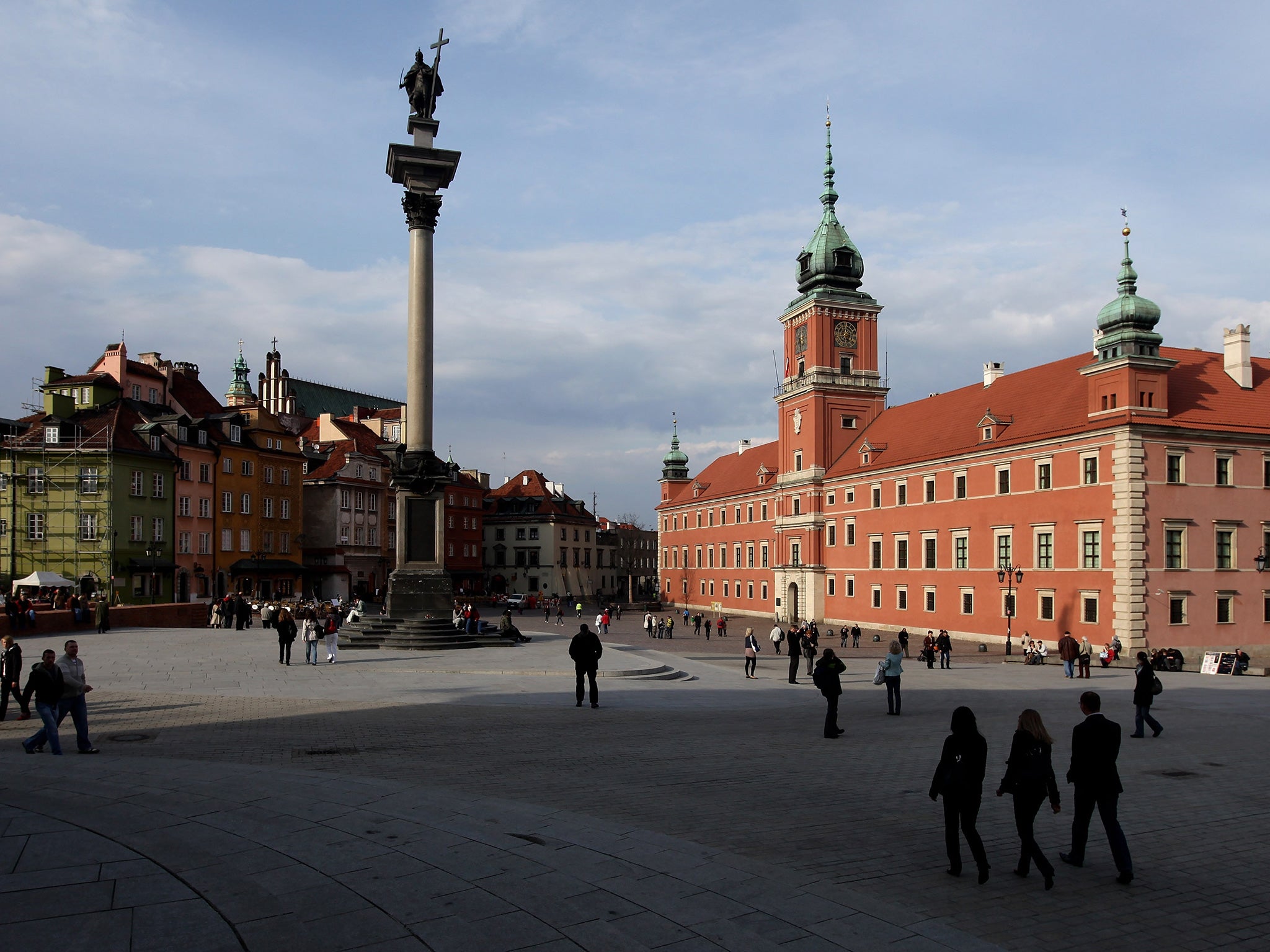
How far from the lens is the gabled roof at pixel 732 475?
308 ft

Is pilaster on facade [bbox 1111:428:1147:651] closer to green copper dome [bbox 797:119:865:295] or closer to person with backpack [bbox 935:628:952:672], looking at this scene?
person with backpack [bbox 935:628:952:672]

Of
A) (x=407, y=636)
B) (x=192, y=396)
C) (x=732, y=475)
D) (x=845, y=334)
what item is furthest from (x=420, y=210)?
(x=732, y=475)

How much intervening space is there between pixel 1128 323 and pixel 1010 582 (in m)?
14.3

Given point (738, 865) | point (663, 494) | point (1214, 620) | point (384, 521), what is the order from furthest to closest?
point (663, 494) < point (384, 521) < point (1214, 620) < point (738, 865)

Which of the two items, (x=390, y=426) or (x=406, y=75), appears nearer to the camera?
(x=406, y=75)

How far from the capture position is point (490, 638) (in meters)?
34.9

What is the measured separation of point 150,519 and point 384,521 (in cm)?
2529

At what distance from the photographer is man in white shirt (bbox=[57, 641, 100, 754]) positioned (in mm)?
13734

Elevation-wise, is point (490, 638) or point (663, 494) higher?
point (663, 494)

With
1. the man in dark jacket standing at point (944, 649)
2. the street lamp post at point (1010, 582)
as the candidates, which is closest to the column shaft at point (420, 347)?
the man in dark jacket standing at point (944, 649)

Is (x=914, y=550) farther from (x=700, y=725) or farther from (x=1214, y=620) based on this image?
(x=700, y=725)

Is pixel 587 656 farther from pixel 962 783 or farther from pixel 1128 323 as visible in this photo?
pixel 1128 323

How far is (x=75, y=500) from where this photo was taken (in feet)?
184

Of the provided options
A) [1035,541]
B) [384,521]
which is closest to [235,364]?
[384,521]
